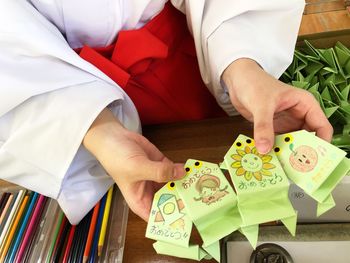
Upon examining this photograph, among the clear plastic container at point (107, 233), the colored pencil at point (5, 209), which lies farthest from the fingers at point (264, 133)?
the colored pencil at point (5, 209)

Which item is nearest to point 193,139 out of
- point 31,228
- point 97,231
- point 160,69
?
point 160,69

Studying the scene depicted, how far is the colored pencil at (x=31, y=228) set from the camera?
0.60 m

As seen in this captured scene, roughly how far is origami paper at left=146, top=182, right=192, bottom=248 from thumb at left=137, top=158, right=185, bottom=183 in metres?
0.02

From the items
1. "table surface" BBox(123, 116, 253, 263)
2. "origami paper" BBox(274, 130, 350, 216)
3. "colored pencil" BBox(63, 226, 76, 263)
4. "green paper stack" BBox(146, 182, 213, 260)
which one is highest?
"origami paper" BBox(274, 130, 350, 216)

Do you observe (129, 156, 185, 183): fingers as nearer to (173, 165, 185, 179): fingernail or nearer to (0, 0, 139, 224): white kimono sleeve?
(173, 165, 185, 179): fingernail

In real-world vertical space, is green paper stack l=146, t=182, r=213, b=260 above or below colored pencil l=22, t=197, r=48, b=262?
above

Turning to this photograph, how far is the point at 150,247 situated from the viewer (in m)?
0.56

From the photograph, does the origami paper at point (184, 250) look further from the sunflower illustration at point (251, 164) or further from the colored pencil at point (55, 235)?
the colored pencil at point (55, 235)

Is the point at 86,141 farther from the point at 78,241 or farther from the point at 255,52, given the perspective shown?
the point at 255,52

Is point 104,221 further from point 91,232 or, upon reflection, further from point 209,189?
point 209,189

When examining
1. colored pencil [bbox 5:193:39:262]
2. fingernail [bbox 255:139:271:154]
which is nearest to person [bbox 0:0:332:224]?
fingernail [bbox 255:139:271:154]

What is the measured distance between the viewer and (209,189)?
0.42 meters

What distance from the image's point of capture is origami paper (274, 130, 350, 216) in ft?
1.28

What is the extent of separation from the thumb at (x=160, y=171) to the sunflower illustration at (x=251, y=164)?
2.9 inches
